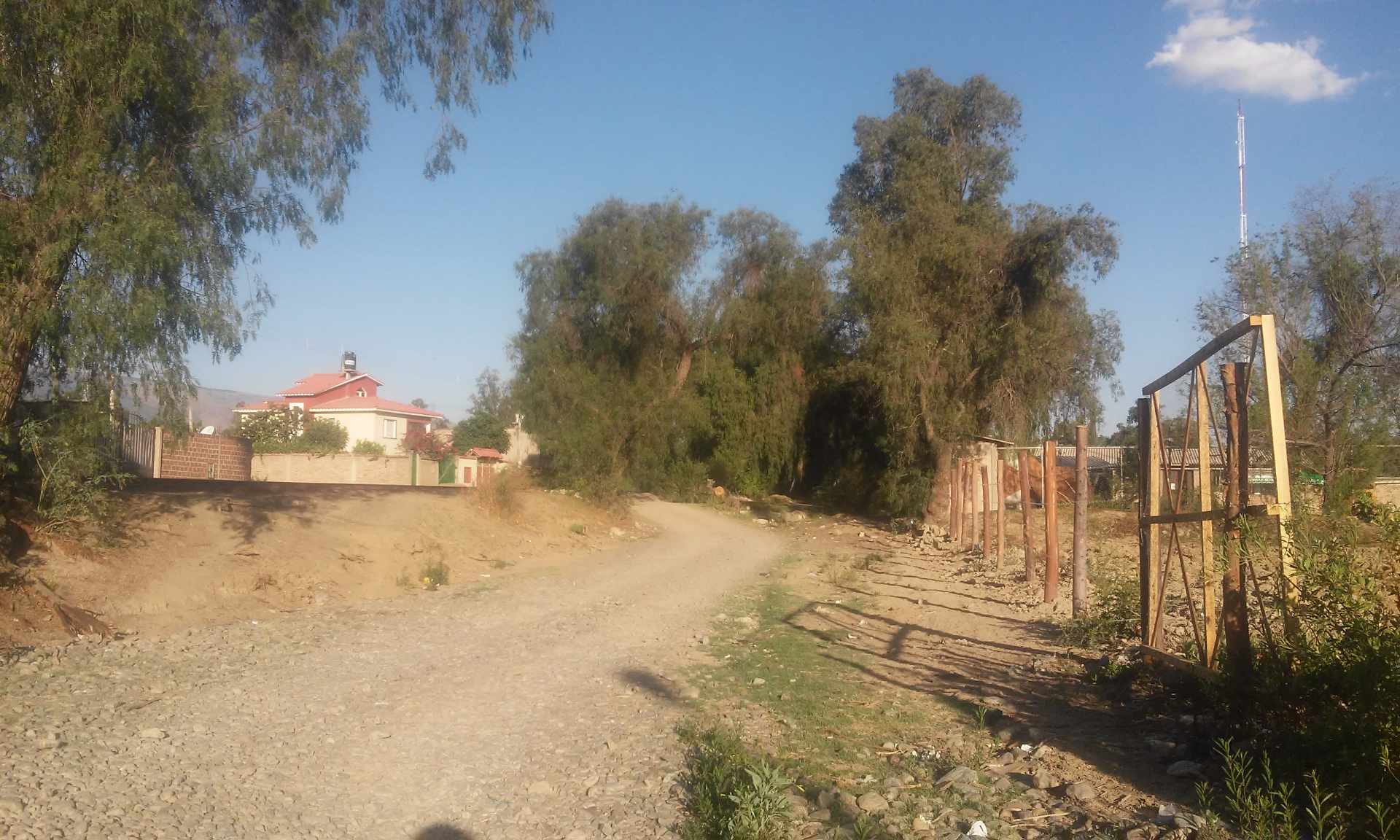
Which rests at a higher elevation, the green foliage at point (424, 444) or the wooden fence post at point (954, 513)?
the green foliage at point (424, 444)

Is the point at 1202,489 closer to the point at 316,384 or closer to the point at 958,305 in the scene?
the point at 958,305

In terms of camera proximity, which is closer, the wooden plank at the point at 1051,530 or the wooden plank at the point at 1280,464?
the wooden plank at the point at 1280,464

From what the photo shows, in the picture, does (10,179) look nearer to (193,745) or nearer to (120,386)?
(120,386)

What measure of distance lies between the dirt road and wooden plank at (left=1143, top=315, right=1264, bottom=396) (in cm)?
442

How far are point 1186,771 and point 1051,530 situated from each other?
22.7 ft

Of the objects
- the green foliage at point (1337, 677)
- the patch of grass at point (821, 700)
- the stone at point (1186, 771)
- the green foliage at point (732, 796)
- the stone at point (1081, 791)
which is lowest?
the patch of grass at point (821, 700)

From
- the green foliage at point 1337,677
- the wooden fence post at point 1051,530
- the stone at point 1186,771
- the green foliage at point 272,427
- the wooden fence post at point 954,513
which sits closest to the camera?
the green foliage at point 1337,677

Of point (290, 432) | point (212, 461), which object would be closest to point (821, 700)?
point (212, 461)

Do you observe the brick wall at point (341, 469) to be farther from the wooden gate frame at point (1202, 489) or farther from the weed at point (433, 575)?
the wooden gate frame at point (1202, 489)

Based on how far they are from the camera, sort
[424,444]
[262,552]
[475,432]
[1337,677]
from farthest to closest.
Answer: [475,432], [424,444], [262,552], [1337,677]

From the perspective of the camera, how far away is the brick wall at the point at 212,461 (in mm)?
34406

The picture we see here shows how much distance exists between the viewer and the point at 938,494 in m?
27.7

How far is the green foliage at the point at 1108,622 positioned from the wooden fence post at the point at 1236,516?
3.21 meters

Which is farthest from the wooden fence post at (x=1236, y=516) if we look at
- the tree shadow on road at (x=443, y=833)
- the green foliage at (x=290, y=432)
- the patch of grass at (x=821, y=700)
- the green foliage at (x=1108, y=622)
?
the green foliage at (x=290, y=432)
